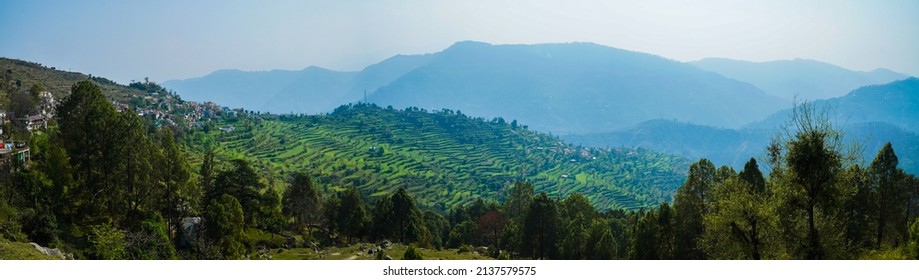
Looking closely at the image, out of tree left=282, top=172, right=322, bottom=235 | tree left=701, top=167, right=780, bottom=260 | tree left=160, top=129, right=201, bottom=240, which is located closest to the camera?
tree left=701, top=167, right=780, bottom=260

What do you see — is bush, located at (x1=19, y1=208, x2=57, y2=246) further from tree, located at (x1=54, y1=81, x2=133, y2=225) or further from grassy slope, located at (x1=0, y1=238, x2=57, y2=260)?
grassy slope, located at (x1=0, y1=238, x2=57, y2=260)

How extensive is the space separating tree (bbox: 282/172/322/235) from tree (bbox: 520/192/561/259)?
37.3 ft

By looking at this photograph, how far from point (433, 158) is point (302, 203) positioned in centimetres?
5864

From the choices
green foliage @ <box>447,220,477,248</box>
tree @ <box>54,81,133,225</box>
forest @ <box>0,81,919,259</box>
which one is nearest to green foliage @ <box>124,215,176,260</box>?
forest @ <box>0,81,919,259</box>

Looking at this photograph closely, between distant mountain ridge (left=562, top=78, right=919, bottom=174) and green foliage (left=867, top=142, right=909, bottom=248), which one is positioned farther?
distant mountain ridge (left=562, top=78, right=919, bottom=174)

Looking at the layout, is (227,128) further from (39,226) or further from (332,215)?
(39,226)

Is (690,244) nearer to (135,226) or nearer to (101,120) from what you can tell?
(135,226)

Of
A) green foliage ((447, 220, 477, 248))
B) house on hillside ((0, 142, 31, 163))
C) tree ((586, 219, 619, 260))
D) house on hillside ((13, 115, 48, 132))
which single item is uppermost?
house on hillside ((13, 115, 48, 132))

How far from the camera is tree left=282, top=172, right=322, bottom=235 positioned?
88.0 ft

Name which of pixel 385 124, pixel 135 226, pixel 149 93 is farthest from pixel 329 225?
pixel 385 124

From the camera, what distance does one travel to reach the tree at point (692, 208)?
1567 centimetres

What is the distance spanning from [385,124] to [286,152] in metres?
35.6

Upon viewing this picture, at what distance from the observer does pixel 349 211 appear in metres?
25.5

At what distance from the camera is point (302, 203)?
27.1m
